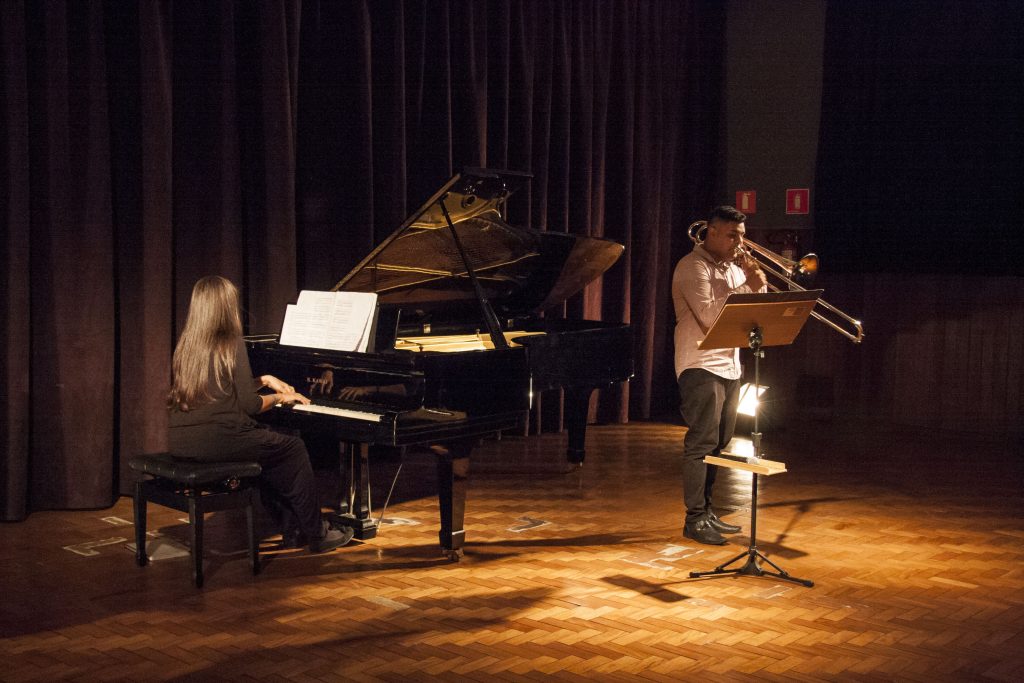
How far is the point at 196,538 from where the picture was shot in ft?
12.5

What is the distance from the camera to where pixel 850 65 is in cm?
785

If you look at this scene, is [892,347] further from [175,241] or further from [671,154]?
[175,241]

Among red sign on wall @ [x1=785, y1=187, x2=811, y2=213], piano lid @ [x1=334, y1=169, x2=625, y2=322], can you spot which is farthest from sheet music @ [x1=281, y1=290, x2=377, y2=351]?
red sign on wall @ [x1=785, y1=187, x2=811, y2=213]

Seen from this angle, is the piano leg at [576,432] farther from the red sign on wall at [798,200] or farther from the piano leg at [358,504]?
the red sign on wall at [798,200]

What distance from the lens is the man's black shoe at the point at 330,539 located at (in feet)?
14.1

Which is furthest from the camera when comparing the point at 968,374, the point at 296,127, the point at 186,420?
the point at 968,374

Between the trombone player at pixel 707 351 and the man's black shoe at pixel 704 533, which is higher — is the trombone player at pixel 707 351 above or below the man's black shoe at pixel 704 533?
above

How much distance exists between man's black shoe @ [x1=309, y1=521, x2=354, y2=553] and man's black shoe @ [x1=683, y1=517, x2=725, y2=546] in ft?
4.72

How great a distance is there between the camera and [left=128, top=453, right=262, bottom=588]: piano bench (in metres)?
3.81

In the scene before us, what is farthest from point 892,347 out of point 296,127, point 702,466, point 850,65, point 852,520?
point 296,127

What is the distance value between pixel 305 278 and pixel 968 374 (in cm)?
467

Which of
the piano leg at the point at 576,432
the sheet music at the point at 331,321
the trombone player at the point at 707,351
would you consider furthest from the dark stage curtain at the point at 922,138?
the sheet music at the point at 331,321

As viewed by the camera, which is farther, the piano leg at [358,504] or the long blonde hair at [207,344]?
the piano leg at [358,504]

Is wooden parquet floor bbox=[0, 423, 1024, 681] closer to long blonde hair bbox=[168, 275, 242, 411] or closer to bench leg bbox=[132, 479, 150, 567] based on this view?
bench leg bbox=[132, 479, 150, 567]
